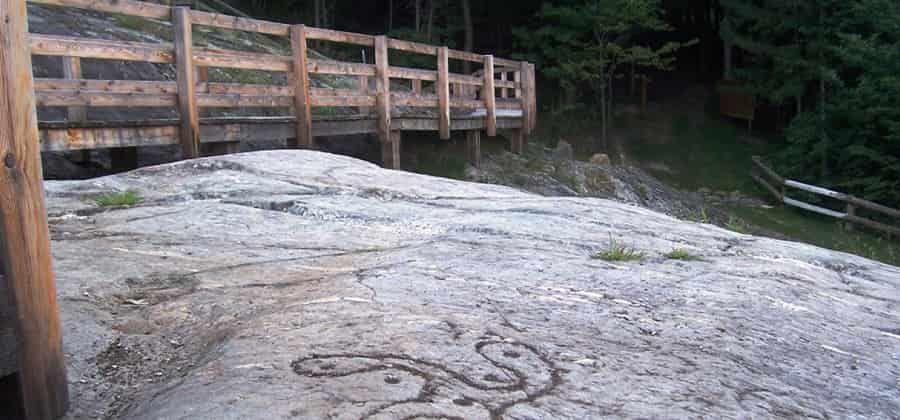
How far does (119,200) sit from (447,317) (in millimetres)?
3924

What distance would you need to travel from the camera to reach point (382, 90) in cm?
1238

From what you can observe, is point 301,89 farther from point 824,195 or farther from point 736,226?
point 824,195

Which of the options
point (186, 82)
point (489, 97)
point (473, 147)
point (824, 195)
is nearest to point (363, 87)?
point (186, 82)

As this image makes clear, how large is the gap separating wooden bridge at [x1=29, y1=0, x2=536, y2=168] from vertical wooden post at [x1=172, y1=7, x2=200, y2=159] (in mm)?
11

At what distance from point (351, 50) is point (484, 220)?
25772 millimetres

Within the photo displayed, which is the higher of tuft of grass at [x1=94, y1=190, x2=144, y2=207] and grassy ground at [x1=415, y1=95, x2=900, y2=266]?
tuft of grass at [x1=94, y1=190, x2=144, y2=207]

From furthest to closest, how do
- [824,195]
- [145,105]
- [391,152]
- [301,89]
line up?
1. [824,195]
2. [391,152]
3. [301,89]
4. [145,105]

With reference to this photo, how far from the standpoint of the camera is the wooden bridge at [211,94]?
8188 millimetres

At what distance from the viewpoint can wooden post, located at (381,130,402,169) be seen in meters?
12.9

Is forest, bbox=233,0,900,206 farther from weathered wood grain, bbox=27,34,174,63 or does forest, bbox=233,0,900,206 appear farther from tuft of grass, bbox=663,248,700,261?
weathered wood grain, bbox=27,34,174,63

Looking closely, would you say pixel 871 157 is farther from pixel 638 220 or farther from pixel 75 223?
pixel 75 223

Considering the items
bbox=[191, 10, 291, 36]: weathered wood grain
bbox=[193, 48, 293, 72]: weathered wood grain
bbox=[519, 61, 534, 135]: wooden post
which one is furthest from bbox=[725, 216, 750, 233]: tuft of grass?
bbox=[191, 10, 291, 36]: weathered wood grain

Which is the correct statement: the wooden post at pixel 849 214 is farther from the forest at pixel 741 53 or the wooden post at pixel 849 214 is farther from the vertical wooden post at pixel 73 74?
the vertical wooden post at pixel 73 74

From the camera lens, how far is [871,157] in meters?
20.7
